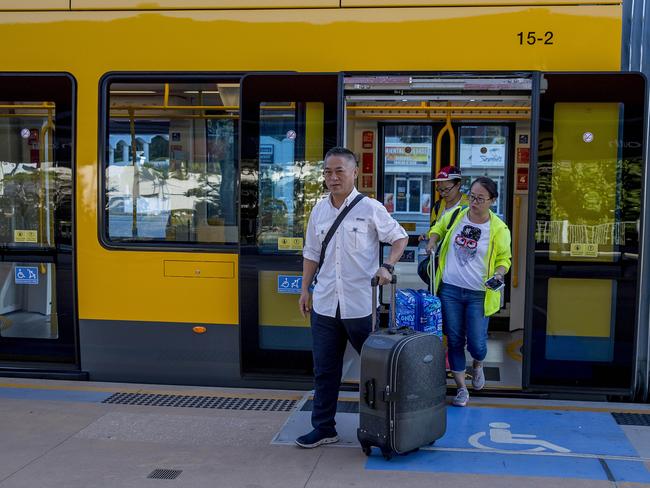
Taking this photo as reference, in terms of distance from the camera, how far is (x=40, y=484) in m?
3.79

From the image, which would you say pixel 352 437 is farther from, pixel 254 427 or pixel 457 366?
pixel 457 366

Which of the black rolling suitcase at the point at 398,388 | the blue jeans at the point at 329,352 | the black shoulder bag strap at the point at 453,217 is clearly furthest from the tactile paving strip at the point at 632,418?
the blue jeans at the point at 329,352

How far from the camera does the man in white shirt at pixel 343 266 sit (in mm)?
4090

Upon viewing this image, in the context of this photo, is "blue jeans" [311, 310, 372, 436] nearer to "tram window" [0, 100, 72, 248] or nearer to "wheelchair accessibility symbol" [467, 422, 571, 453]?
"wheelchair accessibility symbol" [467, 422, 571, 453]

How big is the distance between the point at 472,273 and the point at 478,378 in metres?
0.78

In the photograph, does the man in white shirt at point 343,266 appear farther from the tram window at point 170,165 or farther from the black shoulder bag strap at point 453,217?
the tram window at point 170,165

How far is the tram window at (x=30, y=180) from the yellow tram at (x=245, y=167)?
0.06ft

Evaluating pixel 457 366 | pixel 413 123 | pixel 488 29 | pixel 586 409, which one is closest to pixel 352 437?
pixel 457 366

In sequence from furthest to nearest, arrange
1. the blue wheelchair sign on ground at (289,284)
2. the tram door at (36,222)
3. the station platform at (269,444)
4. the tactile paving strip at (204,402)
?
the tram door at (36,222) → the blue wheelchair sign on ground at (289,284) → the tactile paving strip at (204,402) → the station platform at (269,444)

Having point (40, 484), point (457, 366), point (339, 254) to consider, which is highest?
point (339, 254)

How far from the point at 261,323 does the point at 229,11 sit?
2245 millimetres

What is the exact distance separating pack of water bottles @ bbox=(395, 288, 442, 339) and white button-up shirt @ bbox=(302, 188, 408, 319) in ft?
2.48

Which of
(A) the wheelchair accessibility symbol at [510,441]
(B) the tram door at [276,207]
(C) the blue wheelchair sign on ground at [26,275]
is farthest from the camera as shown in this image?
(C) the blue wheelchair sign on ground at [26,275]

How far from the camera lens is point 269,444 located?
4340mm
